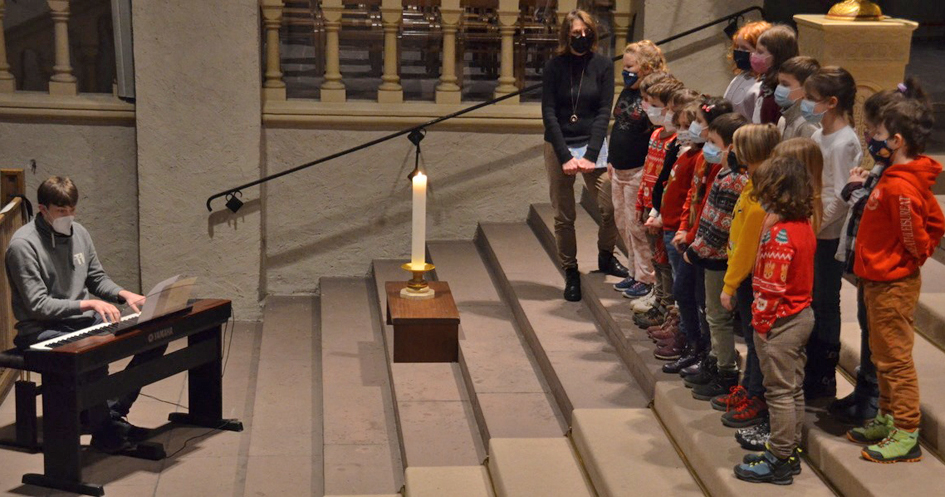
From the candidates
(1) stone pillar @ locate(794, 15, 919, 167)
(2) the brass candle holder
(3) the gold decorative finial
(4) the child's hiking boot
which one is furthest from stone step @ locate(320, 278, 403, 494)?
(3) the gold decorative finial

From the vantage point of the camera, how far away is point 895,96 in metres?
4.46

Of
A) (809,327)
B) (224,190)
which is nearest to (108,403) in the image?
(224,190)

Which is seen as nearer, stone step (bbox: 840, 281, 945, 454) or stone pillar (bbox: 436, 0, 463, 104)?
stone step (bbox: 840, 281, 945, 454)

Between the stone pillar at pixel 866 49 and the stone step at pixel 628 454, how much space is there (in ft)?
7.18

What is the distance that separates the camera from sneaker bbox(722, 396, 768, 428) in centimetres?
505

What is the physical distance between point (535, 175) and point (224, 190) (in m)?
2.17

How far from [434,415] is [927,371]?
2363 millimetres

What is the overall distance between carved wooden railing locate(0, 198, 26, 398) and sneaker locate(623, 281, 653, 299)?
11.5ft

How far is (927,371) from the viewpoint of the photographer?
5.13 metres

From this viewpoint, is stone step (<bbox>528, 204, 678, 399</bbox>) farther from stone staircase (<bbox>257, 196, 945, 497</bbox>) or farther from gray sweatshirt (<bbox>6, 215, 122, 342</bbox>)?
gray sweatshirt (<bbox>6, 215, 122, 342</bbox>)

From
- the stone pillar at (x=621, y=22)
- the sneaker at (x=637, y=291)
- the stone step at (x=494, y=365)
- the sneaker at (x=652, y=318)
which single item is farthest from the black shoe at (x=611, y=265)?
the stone pillar at (x=621, y=22)

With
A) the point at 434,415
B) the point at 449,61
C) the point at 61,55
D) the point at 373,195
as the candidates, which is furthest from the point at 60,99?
the point at 434,415

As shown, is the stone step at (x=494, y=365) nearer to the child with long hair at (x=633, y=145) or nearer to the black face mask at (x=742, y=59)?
the child with long hair at (x=633, y=145)

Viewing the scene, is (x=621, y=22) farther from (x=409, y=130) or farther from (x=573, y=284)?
(x=573, y=284)
